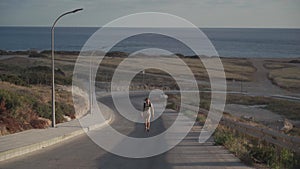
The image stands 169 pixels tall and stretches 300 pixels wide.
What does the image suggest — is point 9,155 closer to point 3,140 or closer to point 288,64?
point 3,140

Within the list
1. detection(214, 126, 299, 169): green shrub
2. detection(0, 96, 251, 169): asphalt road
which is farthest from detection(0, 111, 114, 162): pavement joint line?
detection(214, 126, 299, 169): green shrub

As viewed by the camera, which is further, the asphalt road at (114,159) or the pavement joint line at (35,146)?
the pavement joint line at (35,146)

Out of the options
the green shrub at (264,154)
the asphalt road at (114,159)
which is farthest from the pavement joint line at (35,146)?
the green shrub at (264,154)

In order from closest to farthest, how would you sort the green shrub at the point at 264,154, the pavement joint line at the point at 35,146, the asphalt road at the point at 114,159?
1. the asphalt road at the point at 114,159
2. the green shrub at the point at 264,154
3. the pavement joint line at the point at 35,146

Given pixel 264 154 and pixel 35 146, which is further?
pixel 35 146

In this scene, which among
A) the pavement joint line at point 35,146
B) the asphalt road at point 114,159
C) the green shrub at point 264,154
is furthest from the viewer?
the pavement joint line at point 35,146

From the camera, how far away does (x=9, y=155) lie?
13.6 metres

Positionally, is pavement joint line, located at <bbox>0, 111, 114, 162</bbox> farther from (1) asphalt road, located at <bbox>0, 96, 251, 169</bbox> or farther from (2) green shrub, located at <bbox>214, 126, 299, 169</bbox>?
(2) green shrub, located at <bbox>214, 126, 299, 169</bbox>

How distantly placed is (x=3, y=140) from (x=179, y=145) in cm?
626

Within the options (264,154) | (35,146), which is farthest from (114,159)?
(264,154)

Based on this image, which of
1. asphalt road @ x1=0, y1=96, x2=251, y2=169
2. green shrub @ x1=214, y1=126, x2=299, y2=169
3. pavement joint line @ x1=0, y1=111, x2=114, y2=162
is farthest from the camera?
pavement joint line @ x1=0, y1=111, x2=114, y2=162

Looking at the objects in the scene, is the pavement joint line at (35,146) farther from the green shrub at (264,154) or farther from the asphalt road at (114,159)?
the green shrub at (264,154)

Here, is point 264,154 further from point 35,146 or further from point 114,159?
point 35,146

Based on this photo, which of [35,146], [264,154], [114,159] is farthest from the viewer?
[35,146]
